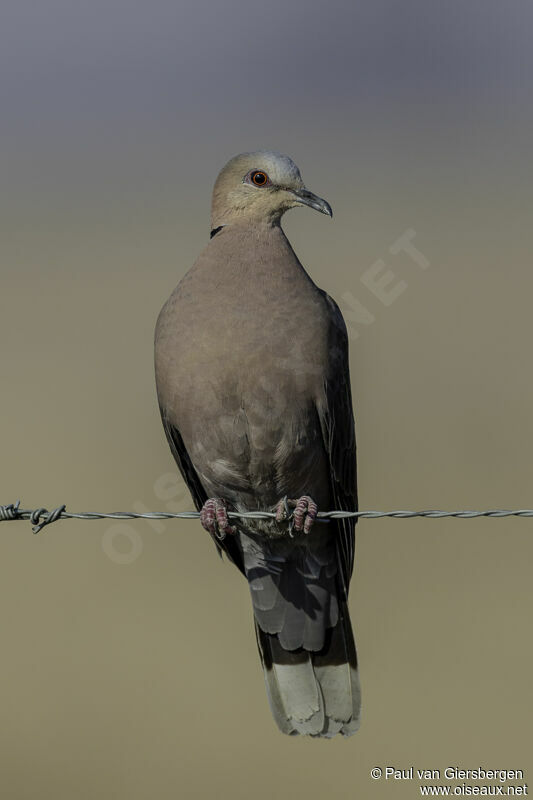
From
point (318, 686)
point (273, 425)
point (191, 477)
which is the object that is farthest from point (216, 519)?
point (318, 686)

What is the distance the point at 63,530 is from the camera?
891 cm

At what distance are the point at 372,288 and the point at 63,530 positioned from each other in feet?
22.3

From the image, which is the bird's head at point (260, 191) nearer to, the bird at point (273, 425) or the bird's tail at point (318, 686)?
the bird at point (273, 425)

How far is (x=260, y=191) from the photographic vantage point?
4.89 meters

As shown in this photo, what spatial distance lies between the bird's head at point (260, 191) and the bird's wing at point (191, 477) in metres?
0.94

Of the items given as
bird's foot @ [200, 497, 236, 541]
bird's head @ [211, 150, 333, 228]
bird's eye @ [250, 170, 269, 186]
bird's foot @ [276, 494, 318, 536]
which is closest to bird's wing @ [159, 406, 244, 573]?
bird's foot @ [200, 497, 236, 541]

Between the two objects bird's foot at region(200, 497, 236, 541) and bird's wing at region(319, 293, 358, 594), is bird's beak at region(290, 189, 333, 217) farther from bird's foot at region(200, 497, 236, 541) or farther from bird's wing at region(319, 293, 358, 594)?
bird's foot at region(200, 497, 236, 541)

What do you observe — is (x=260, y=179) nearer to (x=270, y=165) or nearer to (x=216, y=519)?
(x=270, y=165)

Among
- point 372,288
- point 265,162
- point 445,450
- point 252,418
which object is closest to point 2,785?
→ point 252,418

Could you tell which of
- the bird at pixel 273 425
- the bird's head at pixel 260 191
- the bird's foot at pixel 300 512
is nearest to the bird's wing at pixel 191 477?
the bird at pixel 273 425

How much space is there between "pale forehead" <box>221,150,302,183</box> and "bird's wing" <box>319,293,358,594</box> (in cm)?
58

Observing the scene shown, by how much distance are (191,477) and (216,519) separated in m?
0.37

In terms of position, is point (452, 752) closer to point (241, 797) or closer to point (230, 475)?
point (241, 797)

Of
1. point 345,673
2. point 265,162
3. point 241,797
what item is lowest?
point 241,797
